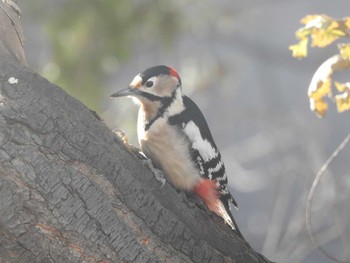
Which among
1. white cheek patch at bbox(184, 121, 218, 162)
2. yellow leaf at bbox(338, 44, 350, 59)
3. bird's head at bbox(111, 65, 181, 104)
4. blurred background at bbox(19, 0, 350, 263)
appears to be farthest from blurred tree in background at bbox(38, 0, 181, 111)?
yellow leaf at bbox(338, 44, 350, 59)

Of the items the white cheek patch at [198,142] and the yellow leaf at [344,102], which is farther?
the white cheek patch at [198,142]

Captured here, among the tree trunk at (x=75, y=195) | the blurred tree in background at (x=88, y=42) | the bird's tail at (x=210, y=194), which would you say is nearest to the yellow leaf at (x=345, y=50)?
the tree trunk at (x=75, y=195)

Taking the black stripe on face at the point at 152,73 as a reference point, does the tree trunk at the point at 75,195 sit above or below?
below

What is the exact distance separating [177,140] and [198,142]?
9 cm

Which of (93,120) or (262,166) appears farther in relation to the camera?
(262,166)

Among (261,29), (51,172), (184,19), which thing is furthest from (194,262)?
(261,29)

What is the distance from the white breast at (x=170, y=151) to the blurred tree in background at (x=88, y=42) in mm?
2027

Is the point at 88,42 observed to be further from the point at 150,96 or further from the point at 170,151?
the point at 170,151

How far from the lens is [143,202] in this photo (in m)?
2.19

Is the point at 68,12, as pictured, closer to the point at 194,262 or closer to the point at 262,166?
the point at 194,262

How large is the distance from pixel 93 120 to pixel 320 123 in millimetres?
5225

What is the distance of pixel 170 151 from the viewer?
10.3 ft

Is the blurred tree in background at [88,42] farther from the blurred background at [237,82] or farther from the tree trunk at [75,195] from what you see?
the tree trunk at [75,195]

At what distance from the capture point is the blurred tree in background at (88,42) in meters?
5.12
